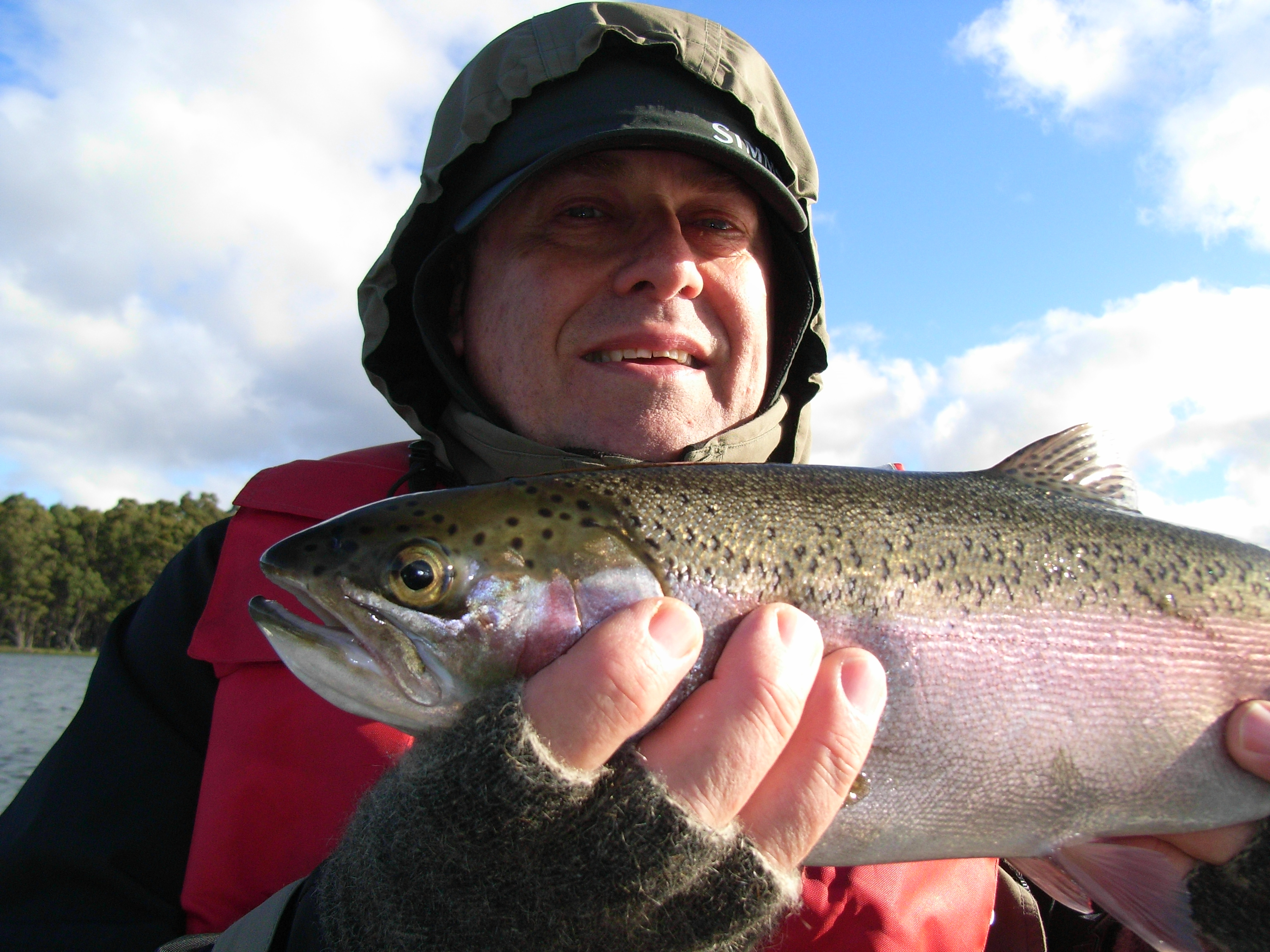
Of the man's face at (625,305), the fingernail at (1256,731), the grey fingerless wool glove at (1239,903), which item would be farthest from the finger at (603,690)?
the grey fingerless wool glove at (1239,903)

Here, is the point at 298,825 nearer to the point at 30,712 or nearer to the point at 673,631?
the point at 673,631

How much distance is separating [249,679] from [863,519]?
6.87 feet

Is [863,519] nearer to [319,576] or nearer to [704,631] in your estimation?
[704,631]

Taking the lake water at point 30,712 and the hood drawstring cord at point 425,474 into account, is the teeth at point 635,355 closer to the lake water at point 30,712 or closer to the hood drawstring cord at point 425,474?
the hood drawstring cord at point 425,474

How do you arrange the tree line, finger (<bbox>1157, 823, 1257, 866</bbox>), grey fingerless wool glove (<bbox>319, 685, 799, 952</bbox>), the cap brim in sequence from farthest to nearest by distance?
the tree line → the cap brim → finger (<bbox>1157, 823, 1257, 866</bbox>) → grey fingerless wool glove (<bbox>319, 685, 799, 952</bbox>)

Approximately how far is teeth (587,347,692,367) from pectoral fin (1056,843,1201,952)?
6.33 feet

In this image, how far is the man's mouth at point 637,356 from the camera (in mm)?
3018

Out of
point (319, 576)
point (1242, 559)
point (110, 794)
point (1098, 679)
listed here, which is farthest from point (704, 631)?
point (110, 794)

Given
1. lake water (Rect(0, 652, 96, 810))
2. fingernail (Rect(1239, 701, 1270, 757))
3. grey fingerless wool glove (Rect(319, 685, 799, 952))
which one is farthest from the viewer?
lake water (Rect(0, 652, 96, 810))

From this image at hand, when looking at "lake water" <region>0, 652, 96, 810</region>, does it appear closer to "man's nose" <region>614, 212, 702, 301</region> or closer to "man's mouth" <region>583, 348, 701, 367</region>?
"man's mouth" <region>583, 348, 701, 367</region>

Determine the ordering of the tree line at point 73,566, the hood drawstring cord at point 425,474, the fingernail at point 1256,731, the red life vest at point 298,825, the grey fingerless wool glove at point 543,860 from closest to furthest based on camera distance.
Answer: the grey fingerless wool glove at point 543,860, the fingernail at point 1256,731, the red life vest at point 298,825, the hood drawstring cord at point 425,474, the tree line at point 73,566

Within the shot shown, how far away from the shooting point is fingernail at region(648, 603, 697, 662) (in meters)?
1.77

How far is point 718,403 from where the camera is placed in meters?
3.18

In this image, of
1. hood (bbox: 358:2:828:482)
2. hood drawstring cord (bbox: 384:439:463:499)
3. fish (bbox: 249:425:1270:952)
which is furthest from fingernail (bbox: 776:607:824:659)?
hood drawstring cord (bbox: 384:439:463:499)
